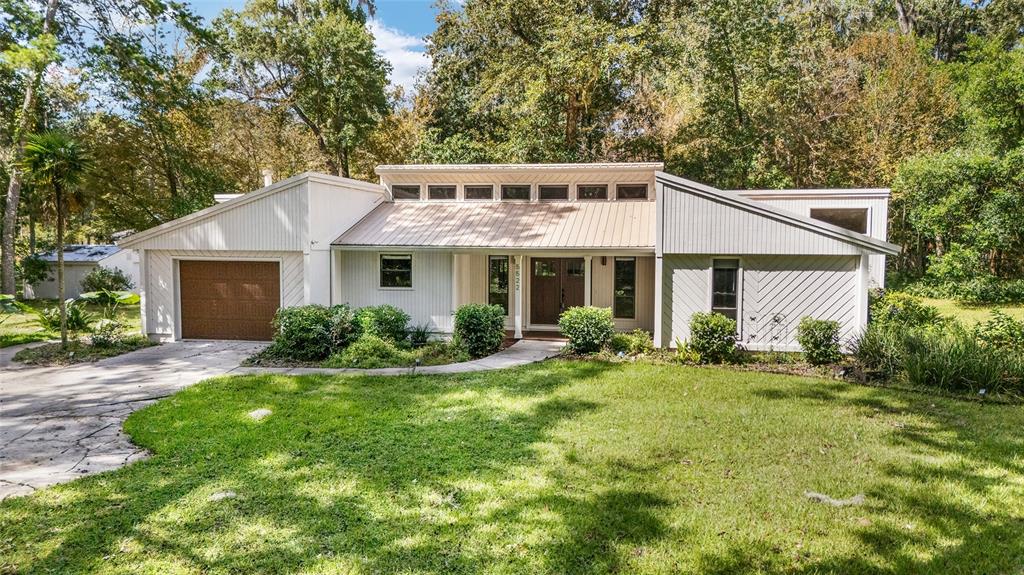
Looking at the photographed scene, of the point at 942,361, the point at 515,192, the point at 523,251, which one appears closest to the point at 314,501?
the point at 523,251

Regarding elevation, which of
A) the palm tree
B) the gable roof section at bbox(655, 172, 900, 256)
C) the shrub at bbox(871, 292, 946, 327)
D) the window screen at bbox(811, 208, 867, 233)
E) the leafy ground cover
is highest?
the palm tree

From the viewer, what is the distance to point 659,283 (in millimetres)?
11398

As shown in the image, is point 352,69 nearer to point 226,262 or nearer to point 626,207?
point 226,262

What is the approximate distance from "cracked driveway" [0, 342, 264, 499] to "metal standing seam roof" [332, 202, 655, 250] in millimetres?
4129

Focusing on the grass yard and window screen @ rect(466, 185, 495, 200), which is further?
the grass yard

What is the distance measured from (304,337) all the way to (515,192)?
714cm

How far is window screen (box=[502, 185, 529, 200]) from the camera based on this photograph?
15180mm

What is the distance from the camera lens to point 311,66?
2183 cm

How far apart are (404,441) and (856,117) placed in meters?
23.6

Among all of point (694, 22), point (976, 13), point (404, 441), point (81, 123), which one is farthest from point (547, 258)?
point (976, 13)

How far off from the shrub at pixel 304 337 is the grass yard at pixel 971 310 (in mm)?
16744

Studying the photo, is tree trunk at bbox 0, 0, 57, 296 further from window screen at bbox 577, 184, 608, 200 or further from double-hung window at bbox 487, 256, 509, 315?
window screen at bbox 577, 184, 608, 200

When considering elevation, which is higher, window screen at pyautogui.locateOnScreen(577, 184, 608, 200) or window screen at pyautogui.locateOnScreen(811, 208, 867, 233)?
window screen at pyautogui.locateOnScreen(577, 184, 608, 200)

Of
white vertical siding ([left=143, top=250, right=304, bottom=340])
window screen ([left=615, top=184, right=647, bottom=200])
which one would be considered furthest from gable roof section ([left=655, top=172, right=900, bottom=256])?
white vertical siding ([left=143, top=250, right=304, bottom=340])
